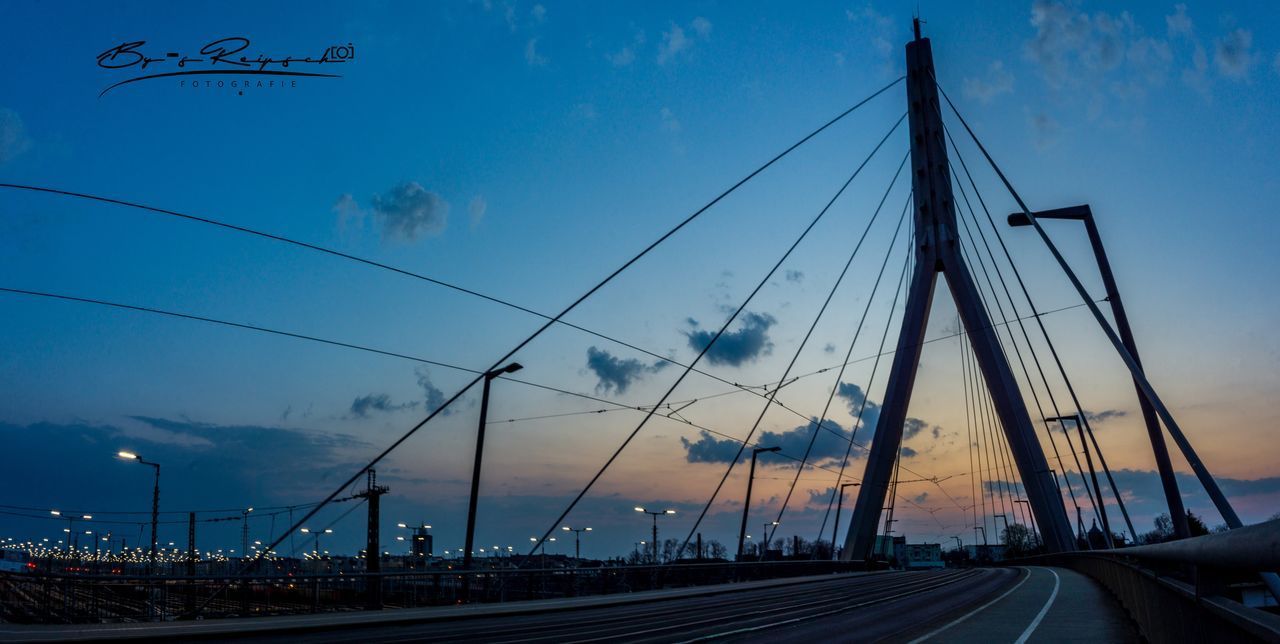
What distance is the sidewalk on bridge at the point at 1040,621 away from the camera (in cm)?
1434

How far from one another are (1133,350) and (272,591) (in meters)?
22.3

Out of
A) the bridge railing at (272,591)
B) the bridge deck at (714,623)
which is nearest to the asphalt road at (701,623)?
the bridge deck at (714,623)

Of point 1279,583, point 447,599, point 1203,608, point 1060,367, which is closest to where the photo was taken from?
point 1279,583

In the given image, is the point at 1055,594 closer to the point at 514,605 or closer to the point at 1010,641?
the point at 1010,641

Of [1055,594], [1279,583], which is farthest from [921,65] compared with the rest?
[1279,583]

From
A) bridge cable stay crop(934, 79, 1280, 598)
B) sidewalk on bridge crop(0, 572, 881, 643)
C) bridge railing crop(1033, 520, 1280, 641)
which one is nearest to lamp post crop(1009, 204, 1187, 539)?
bridge cable stay crop(934, 79, 1280, 598)

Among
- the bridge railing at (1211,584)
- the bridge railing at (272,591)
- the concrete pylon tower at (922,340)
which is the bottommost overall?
the bridge railing at (272,591)

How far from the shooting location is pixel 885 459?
3906 cm

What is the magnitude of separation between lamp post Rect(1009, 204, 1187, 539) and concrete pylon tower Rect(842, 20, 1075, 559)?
17488 millimetres

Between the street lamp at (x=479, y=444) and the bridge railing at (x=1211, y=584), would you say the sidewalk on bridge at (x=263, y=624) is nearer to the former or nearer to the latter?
the street lamp at (x=479, y=444)

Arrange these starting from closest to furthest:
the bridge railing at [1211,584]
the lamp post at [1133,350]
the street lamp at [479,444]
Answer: the bridge railing at [1211,584]
the lamp post at [1133,350]
the street lamp at [479,444]

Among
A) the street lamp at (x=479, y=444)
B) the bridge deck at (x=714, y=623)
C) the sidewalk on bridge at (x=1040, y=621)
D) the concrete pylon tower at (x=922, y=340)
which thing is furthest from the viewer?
the concrete pylon tower at (x=922, y=340)

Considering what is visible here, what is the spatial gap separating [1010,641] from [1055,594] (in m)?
13.5

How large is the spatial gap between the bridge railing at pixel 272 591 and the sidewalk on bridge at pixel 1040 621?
44.4 ft
